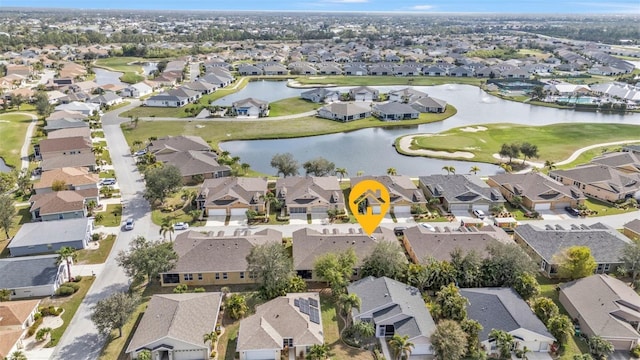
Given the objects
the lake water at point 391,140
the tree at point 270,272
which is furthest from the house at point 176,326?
the lake water at point 391,140

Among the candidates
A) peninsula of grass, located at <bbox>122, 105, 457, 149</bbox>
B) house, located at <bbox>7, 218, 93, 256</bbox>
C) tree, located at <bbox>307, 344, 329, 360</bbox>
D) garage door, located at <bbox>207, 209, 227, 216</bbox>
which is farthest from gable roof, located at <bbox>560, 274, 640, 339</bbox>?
peninsula of grass, located at <bbox>122, 105, 457, 149</bbox>

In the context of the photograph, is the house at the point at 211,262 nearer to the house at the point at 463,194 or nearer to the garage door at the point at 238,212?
the garage door at the point at 238,212

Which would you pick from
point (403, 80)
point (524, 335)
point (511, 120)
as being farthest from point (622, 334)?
point (403, 80)

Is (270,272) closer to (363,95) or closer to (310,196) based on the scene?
(310,196)

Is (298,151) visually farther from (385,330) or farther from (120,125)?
(385,330)

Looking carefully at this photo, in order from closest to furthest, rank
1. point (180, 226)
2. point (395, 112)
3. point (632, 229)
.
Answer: point (632, 229) < point (180, 226) < point (395, 112)

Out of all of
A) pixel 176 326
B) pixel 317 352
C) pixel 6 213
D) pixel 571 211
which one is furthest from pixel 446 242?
pixel 6 213

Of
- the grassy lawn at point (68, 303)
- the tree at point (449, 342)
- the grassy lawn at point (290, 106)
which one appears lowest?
the grassy lawn at point (68, 303)
